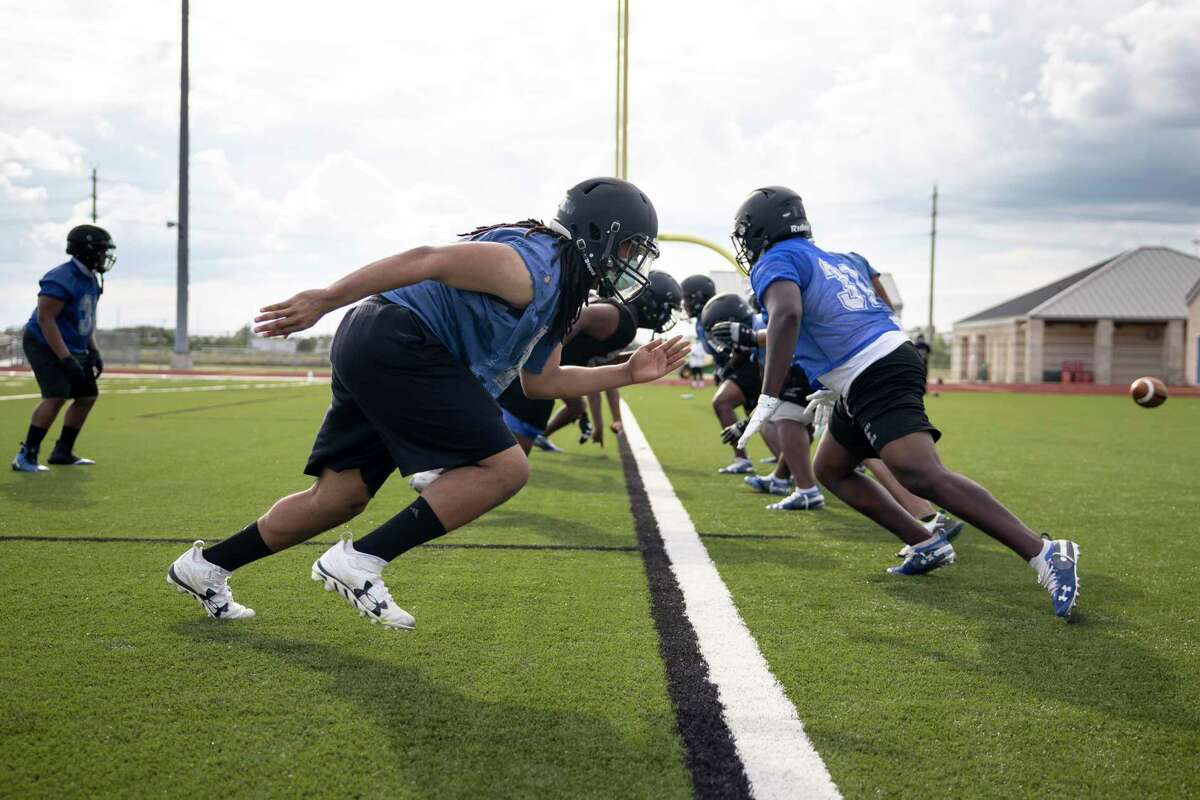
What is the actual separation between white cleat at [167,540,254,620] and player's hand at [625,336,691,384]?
67.5 inches

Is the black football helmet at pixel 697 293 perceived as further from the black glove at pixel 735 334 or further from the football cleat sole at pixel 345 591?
the football cleat sole at pixel 345 591

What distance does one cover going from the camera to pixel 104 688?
2.93 meters

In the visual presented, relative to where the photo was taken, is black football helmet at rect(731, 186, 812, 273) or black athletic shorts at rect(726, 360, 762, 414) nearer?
black football helmet at rect(731, 186, 812, 273)

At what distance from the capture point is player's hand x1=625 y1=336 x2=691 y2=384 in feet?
12.1

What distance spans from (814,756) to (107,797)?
1.70 meters

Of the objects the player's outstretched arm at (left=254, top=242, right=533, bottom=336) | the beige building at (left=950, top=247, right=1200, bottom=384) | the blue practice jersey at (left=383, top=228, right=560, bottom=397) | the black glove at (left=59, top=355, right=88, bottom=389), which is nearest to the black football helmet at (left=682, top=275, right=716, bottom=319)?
the black glove at (left=59, top=355, right=88, bottom=389)

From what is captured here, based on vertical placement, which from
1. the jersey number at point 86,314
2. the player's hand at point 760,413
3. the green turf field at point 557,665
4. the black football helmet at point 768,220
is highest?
the black football helmet at point 768,220

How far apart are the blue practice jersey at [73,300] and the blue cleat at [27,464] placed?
95cm

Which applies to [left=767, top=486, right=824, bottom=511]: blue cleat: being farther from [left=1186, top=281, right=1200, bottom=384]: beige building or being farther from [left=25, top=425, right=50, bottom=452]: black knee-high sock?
[left=1186, top=281, right=1200, bottom=384]: beige building

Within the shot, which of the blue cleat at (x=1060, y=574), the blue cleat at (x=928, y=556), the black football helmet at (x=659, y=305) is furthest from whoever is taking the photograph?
the black football helmet at (x=659, y=305)

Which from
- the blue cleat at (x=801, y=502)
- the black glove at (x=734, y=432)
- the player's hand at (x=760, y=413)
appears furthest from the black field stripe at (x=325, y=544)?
the blue cleat at (x=801, y=502)

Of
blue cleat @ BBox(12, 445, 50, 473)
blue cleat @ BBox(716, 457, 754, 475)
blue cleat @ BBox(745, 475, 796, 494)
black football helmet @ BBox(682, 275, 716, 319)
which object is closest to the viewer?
blue cleat @ BBox(745, 475, 796, 494)

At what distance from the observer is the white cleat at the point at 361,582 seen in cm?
311

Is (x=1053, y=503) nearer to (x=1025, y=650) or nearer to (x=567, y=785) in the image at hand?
(x=1025, y=650)
